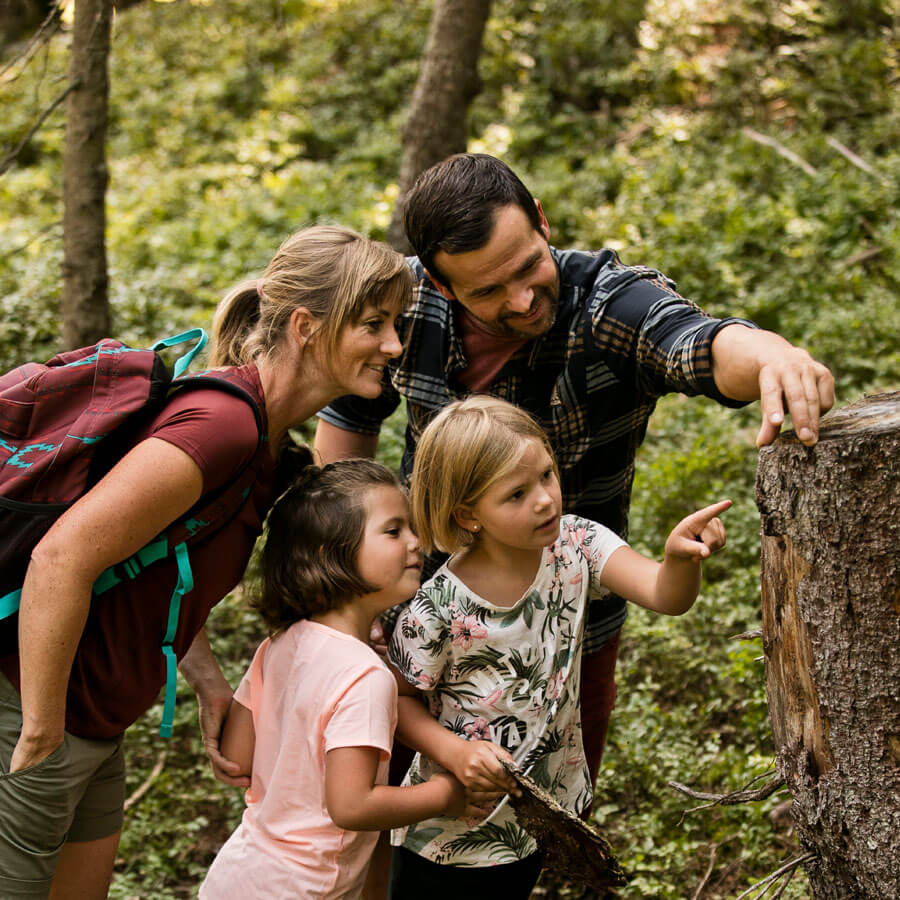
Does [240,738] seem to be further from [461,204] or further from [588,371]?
[461,204]

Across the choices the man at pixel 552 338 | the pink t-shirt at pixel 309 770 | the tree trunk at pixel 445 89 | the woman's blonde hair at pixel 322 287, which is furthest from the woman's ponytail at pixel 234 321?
the tree trunk at pixel 445 89

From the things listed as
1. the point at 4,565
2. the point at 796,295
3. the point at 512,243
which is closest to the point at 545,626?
the point at 512,243

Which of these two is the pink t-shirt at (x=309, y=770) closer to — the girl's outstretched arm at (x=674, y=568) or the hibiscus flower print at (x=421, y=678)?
the hibiscus flower print at (x=421, y=678)

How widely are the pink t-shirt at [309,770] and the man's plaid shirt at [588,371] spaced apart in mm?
750

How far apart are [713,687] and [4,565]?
9.54 ft

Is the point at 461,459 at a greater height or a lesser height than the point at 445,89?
greater

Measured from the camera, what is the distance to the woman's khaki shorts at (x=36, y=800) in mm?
1923

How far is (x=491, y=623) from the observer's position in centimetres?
208

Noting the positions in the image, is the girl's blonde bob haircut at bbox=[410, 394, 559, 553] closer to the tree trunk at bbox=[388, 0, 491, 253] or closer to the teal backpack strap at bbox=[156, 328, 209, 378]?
the teal backpack strap at bbox=[156, 328, 209, 378]

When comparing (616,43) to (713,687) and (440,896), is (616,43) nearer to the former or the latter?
(713,687)

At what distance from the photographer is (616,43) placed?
10.1 m

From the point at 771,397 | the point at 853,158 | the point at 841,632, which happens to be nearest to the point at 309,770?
the point at 841,632

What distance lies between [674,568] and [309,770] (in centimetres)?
90

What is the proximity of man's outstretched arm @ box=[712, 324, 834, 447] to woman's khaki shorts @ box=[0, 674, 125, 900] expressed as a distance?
1565mm
